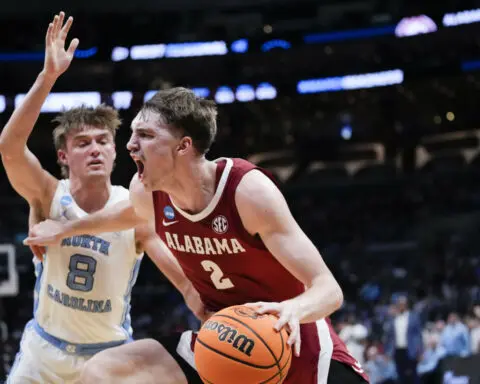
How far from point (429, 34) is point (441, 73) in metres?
1.20

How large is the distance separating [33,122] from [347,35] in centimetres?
1902

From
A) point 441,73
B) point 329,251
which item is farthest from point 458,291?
point 441,73

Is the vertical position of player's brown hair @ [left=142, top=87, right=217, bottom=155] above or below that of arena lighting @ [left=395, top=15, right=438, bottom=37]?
below

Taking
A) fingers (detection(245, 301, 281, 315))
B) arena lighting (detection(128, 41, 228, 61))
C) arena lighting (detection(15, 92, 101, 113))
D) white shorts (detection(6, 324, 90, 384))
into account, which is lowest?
white shorts (detection(6, 324, 90, 384))

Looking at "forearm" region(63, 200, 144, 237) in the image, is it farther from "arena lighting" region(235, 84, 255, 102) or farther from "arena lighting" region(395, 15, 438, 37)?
"arena lighting" region(395, 15, 438, 37)

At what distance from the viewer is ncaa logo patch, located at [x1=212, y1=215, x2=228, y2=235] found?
346 cm

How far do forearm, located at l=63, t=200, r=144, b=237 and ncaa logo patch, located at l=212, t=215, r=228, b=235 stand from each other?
94 cm

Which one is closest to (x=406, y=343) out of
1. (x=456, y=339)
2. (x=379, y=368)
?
(x=379, y=368)

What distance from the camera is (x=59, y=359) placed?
4543mm

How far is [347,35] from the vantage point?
22312 millimetres

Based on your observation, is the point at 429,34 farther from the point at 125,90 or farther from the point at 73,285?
the point at 73,285

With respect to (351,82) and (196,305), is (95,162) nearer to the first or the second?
(196,305)

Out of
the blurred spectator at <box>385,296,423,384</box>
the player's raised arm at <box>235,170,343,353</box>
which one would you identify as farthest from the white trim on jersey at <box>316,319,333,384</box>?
the blurred spectator at <box>385,296,423,384</box>

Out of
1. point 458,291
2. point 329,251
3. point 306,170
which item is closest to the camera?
point 458,291
